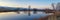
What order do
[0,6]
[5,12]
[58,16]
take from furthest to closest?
[0,6] → [5,12] → [58,16]

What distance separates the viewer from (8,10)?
260cm

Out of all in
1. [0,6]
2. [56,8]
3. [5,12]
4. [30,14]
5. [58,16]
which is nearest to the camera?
[58,16]

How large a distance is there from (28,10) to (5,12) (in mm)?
467

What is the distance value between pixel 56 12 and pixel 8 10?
119 centimetres

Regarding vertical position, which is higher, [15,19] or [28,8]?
[28,8]

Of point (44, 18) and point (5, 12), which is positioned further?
point (5, 12)

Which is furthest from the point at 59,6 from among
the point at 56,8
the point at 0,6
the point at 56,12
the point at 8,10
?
the point at 0,6

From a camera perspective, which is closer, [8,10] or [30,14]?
[30,14]

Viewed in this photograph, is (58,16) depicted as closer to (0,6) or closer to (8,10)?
(8,10)

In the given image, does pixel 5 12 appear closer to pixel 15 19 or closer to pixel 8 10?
pixel 8 10

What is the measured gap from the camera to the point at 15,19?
308 cm

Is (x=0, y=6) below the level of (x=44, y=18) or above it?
above

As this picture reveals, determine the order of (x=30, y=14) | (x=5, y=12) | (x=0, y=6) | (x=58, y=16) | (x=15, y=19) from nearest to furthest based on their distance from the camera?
(x=58, y=16) → (x=30, y=14) → (x=5, y=12) → (x=0, y=6) → (x=15, y=19)

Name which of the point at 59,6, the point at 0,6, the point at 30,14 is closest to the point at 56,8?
the point at 59,6
